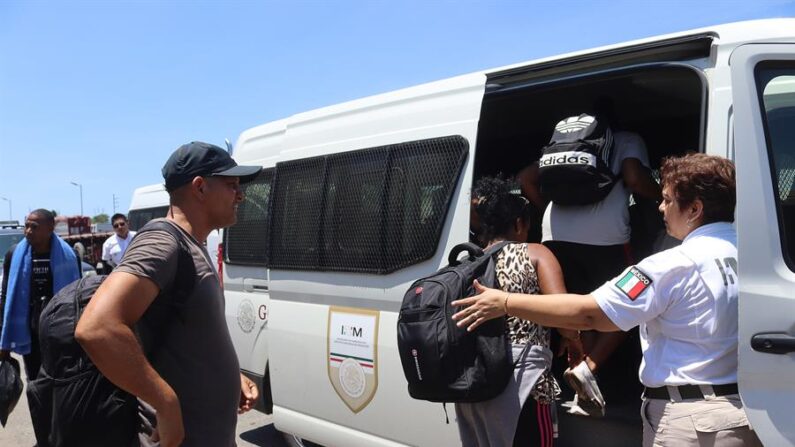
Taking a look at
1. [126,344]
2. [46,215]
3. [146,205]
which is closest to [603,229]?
[126,344]

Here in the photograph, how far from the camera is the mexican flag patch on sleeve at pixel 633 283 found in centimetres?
202

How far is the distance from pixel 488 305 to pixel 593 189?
1.16m

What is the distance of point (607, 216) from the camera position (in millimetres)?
3264

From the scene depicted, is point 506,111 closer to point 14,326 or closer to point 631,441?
point 631,441

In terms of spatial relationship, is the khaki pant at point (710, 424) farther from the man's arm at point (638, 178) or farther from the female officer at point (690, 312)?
the man's arm at point (638, 178)

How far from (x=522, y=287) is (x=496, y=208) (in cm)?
39

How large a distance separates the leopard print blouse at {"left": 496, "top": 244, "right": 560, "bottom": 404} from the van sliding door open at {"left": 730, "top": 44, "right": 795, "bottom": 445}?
0.80 meters

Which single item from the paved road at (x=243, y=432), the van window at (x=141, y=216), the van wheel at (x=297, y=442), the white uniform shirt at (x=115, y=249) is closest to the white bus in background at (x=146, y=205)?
the van window at (x=141, y=216)

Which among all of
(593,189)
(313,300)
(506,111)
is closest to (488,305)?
(593,189)

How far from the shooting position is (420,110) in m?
3.40

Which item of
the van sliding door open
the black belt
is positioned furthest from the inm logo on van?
the van sliding door open

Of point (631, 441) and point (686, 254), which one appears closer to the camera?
point (686, 254)

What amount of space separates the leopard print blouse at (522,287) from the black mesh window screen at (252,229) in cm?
226

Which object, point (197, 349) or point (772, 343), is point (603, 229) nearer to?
point (772, 343)
